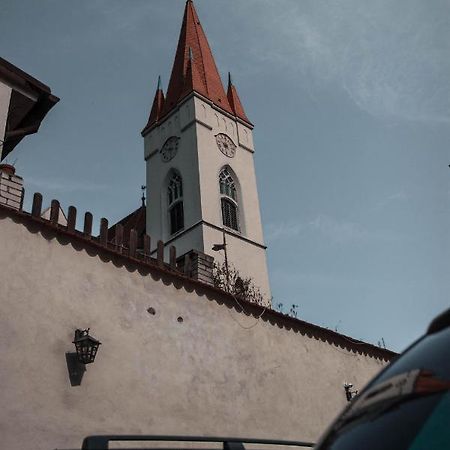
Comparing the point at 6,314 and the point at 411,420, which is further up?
the point at 6,314

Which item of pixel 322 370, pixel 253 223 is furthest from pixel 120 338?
pixel 253 223

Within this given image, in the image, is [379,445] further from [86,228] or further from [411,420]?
[86,228]

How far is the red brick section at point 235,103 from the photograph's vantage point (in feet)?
132

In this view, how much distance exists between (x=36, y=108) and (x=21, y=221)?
4.96 metres

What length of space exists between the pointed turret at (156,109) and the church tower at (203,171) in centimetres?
8

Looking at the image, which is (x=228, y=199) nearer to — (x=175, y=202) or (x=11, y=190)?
(x=175, y=202)

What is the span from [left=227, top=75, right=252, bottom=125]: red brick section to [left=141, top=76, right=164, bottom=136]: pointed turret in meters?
5.21

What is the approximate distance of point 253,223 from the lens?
3475cm

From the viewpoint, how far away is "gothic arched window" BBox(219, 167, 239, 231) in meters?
33.8

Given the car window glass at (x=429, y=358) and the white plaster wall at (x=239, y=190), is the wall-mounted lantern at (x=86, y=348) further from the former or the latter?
the white plaster wall at (x=239, y=190)

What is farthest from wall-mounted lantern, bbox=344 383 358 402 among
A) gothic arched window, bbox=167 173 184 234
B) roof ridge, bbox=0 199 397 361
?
gothic arched window, bbox=167 173 184 234

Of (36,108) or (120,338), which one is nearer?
(120,338)

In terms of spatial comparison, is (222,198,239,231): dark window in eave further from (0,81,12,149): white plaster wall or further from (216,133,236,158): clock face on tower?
(0,81,12,149): white plaster wall

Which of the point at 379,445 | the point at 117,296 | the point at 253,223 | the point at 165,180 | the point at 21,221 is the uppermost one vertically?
the point at 165,180
